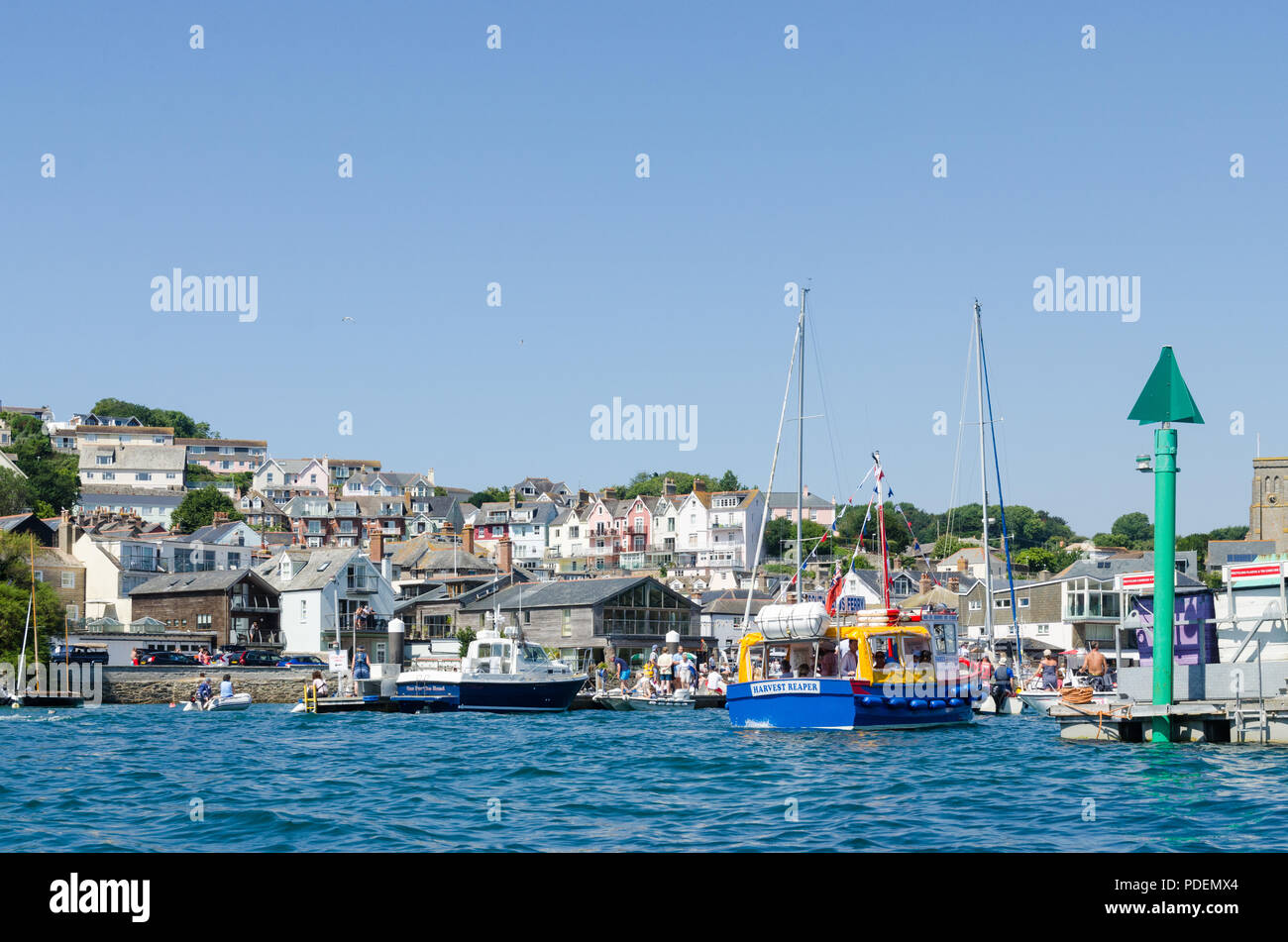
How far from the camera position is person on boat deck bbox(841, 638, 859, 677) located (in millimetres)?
39094

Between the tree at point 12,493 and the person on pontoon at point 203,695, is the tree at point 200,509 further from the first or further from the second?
the person on pontoon at point 203,695

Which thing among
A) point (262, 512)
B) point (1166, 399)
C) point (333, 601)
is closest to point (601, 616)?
point (333, 601)

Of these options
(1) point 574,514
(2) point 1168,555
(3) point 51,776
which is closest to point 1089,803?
(2) point 1168,555

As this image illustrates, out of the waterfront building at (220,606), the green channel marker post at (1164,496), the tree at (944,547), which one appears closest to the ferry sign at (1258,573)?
the green channel marker post at (1164,496)

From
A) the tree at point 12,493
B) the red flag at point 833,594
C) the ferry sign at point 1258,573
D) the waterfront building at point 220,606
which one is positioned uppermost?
the tree at point 12,493

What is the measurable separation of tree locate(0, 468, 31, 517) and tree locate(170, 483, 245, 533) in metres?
23.5

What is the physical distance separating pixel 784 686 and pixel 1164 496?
1165 cm

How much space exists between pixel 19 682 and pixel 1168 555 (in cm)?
5612

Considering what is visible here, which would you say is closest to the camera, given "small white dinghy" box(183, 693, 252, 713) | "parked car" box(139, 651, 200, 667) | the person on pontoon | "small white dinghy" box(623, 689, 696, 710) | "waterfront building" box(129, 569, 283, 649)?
"small white dinghy" box(623, 689, 696, 710)

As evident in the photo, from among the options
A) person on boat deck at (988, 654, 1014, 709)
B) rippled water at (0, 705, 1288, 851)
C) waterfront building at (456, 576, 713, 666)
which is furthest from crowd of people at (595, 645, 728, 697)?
rippled water at (0, 705, 1288, 851)

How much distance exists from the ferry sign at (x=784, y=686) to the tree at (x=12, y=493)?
12215cm

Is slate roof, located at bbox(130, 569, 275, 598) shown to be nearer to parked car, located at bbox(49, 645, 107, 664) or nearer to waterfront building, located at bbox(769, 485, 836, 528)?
parked car, located at bbox(49, 645, 107, 664)

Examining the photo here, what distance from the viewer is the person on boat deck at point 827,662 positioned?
39906 mm
